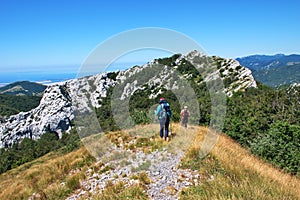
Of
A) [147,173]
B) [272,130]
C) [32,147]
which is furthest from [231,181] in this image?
[32,147]

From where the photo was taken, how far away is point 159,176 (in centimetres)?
902

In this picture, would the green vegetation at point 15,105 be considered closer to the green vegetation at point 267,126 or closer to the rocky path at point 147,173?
the green vegetation at point 267,126

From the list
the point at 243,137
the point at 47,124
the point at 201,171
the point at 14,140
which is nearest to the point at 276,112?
the point at 243,137

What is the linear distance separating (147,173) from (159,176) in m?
0.57

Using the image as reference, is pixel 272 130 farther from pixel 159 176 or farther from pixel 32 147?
pixel 32 147

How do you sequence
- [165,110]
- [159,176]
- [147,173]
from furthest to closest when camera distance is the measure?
1. [165,110]
2. [147,173]
3. [159,176]

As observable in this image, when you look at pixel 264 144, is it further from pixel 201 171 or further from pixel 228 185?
pixel 228 185

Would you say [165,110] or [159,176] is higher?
[165,110]

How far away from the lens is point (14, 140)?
112000 mm

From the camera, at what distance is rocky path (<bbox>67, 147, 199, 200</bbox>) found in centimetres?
794

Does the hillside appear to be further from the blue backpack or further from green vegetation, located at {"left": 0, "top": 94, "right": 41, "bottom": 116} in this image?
green vegetation, located at {"left": 0, "top": 94, "right": 41, "bottom": 116}

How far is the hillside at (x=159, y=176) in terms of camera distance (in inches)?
267

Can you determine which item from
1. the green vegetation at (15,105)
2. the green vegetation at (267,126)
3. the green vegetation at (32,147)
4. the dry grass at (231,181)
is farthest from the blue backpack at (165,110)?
the green vegetation at (15,105)

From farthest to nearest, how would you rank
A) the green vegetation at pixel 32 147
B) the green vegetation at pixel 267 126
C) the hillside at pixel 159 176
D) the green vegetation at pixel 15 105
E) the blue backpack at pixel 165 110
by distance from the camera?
1. the green vegetation at pixel 15 105
2. the green vegetation at pixel 32 147
3. the green vegetation at pixel 267 126
4. the blue backpack at pixel 165 110
5. the hillside at pixel 159 176
